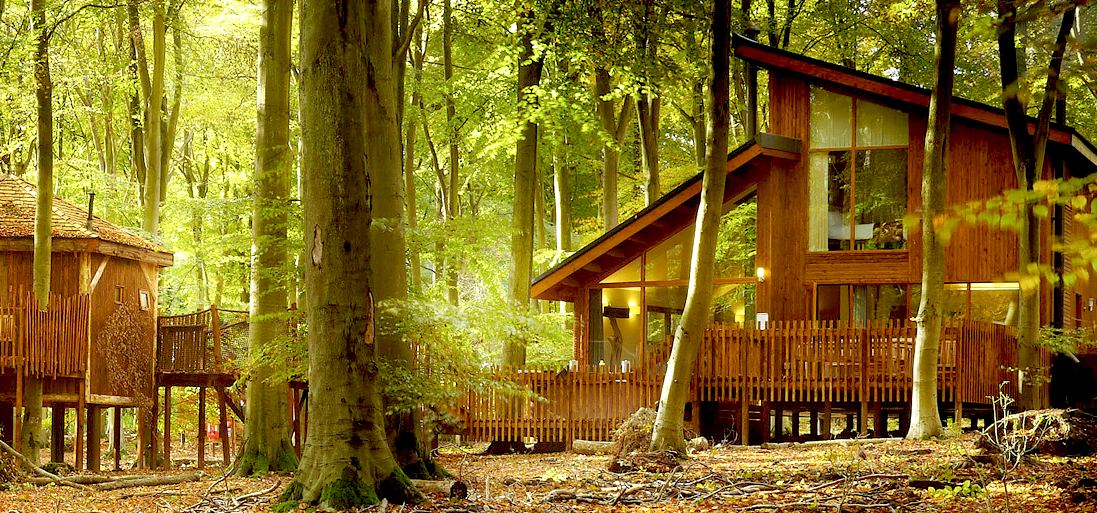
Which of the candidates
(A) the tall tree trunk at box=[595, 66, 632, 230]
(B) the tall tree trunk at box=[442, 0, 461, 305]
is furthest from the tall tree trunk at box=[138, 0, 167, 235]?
(A) the tall tree trunk at box=[595, 66, 632, 230]

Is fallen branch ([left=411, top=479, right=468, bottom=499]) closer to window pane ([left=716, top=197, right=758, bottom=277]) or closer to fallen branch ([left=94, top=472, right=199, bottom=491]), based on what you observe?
fallen branch ([left=94, top=472, right=199, bottom=491])

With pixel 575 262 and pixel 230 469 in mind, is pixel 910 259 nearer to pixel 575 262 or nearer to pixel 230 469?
pixel 575 262

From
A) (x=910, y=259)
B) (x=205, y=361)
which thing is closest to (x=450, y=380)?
(x=910, y=259)

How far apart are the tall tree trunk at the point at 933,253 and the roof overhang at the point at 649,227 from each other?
4972mm

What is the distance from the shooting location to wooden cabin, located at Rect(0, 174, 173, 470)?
21156 mm

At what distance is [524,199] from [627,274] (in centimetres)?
266

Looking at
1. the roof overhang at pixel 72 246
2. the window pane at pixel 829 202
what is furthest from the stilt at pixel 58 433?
the window pane at pixel 829 202

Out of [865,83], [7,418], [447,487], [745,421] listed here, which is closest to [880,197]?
[865,83]

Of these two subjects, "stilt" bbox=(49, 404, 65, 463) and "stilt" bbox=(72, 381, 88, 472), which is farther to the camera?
"stilt" bbox=(49, 404, 65, 463)

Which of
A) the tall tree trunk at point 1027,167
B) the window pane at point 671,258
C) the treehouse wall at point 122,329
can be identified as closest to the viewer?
the tall tree trunk at point 1027,167

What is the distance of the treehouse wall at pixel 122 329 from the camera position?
76.6ft

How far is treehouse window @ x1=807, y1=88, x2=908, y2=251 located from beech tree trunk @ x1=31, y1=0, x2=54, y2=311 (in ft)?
45.4

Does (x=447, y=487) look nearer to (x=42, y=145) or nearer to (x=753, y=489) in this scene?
(x=753, y=489)

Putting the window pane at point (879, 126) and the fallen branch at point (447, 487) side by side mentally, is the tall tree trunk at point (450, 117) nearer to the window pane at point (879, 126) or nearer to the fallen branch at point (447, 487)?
the window pane at point (879, 126)
